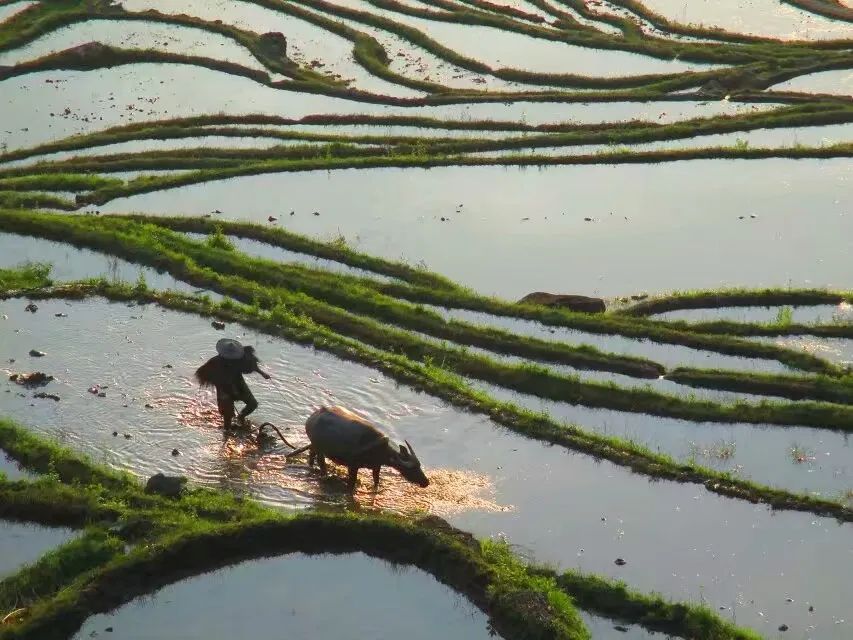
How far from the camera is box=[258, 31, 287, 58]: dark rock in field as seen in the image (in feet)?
72.5

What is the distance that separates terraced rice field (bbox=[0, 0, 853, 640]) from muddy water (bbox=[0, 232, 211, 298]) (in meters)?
0.06

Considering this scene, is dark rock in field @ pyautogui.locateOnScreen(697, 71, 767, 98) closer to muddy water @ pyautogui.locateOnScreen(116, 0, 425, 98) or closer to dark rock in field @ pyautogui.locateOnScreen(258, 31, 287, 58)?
muddy water @ pyautogui.locateOnScreen(116, 0, 425, 98)

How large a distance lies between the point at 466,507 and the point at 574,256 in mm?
5568

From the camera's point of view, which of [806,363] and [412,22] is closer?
[806,363]

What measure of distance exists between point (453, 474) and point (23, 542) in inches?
125

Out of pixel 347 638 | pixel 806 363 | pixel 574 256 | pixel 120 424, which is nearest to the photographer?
pixel 347 638

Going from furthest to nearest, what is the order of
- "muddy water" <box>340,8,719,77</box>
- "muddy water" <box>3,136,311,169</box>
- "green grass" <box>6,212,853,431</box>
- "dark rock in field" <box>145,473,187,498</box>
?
"muddy water" <box>340,8,719,77</box>
"muddy water" <box>3,136,311,169</box>
"green grass" <box>6,212,853,431</box>
"dark rock in field" <box>145,473,187,498</box>

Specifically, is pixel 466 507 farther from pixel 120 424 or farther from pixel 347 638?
pixel 120 424

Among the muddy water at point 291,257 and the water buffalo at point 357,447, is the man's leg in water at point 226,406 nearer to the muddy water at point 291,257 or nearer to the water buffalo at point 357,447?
the water buffalo at point 357,447

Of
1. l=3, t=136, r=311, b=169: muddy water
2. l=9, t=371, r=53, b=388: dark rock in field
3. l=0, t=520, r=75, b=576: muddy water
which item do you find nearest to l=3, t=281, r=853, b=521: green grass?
l=9, t=371, r=53, b=388: dark rock in field

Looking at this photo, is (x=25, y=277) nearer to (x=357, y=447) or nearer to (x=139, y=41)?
(x=357, y=447)

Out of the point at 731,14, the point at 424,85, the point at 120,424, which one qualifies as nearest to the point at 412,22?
the point at 424,85

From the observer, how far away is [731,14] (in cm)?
2489

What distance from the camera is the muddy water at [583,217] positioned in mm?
13820
